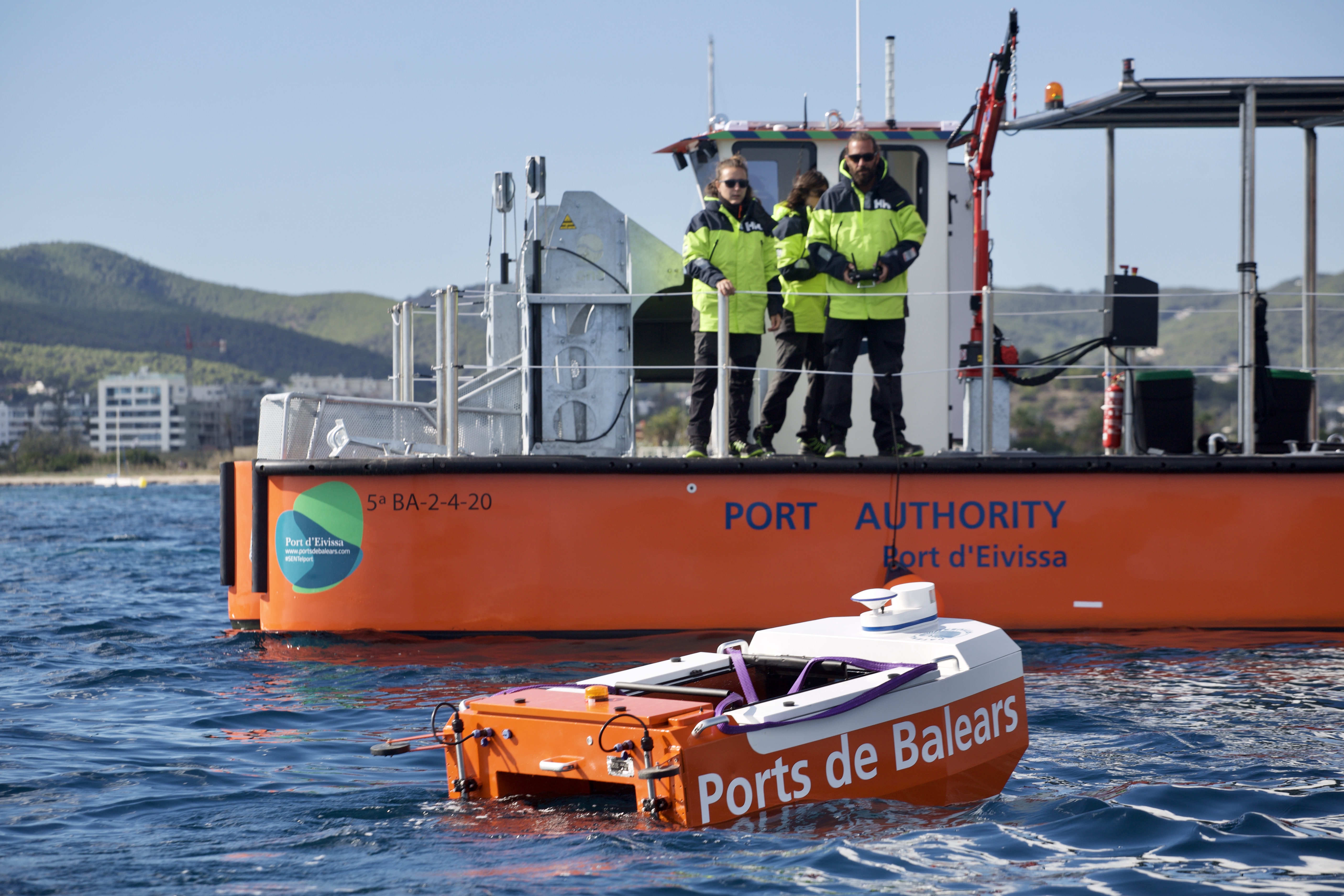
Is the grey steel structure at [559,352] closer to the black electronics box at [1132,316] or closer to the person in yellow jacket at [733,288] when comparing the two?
the person in yellow jacket at [733,288]

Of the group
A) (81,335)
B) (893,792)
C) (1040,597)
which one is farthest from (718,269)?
(81,335)

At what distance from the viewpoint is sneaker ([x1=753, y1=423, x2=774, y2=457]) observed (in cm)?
757

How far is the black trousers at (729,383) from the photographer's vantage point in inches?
297

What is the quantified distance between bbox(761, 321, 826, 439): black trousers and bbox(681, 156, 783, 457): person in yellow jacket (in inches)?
4.8

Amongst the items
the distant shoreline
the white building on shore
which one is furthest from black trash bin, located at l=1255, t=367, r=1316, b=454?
the white building on shore

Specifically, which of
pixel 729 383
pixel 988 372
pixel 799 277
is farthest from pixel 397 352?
pixel 988 372

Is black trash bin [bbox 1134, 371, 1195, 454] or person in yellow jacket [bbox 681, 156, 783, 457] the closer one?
person in yellow jacket [bbox 681, 156, 783, 457]

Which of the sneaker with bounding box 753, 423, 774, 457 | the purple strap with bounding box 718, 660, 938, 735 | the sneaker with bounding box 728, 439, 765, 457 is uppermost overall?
the sneaker with bounding box 753, 423, 774, 457

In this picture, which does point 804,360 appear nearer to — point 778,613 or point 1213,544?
point 778,613

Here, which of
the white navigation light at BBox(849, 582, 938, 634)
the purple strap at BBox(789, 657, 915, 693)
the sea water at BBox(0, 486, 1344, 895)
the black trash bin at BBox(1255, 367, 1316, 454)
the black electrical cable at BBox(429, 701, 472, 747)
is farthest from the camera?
the black trash bin at BBox(1255, 367, 1316, 454)

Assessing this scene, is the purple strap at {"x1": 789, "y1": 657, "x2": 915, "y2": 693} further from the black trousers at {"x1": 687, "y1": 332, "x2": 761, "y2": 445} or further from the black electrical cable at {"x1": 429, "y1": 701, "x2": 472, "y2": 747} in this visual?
the black trousers at {"x1": 687, "y1": 332, "x2": 761, "y2": 445}

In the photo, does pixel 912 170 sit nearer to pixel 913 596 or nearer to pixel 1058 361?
pixel 1058 361

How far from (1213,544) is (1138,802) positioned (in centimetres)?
327

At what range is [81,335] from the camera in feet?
551
